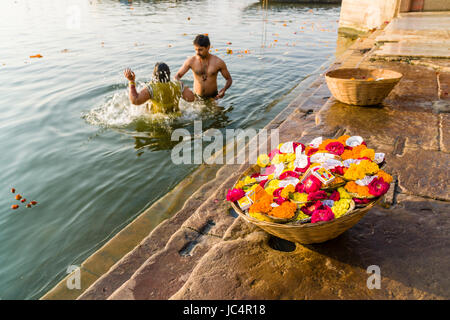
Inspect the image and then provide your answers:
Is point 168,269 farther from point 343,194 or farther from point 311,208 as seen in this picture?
point 343,194

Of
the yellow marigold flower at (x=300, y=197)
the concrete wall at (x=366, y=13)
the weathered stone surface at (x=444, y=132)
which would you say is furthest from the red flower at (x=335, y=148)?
the concrete wall at (x=366, y=13)

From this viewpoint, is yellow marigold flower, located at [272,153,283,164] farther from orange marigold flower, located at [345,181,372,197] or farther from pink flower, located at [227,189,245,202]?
orange marigold flower, located at [345,181,372,197]

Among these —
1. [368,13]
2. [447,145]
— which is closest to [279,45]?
[368,13]

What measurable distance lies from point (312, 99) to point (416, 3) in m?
10.6

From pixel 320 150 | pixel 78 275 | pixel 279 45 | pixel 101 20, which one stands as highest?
pixel 101 20

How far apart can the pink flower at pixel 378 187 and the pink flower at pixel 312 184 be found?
0.30 m

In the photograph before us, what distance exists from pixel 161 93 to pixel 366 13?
45.1 feet

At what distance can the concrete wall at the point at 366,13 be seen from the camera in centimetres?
1288

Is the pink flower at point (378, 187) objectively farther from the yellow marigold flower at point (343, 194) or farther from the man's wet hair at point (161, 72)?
the man's wet hair at point (161, 72)

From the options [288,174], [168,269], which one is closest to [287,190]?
[288,174]

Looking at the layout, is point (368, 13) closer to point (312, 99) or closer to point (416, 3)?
point (416, 3)

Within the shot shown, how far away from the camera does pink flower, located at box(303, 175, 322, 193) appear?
6.12 feet

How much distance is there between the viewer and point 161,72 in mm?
5043
